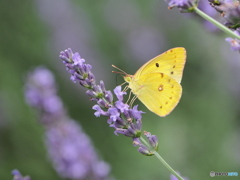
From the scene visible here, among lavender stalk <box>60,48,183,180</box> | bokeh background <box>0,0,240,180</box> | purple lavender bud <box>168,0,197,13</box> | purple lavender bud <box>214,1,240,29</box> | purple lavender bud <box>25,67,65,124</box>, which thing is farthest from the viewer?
bokeh background <box>0,0,240,180</box>

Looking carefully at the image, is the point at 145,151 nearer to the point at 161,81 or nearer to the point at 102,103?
the point at 102,103

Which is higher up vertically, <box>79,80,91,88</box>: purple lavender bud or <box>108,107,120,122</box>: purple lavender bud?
<box>79,80,91,88</box>: purple lavender bud

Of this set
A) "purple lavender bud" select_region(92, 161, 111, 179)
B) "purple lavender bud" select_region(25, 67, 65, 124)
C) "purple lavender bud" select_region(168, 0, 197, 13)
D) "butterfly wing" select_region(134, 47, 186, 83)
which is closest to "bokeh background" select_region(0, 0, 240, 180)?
"purple lavender bud" select_region(25, 67, 65, 124)

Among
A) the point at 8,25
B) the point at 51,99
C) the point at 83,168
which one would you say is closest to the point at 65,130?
the point at 51,99

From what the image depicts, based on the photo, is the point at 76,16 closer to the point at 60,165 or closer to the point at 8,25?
the point at 8,25

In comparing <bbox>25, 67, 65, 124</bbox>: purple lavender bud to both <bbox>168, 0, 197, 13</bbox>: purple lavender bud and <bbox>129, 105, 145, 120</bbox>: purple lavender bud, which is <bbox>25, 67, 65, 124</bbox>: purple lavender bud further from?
<bbox>168, 0, 197, 13</bbox>: purple lavender bud
